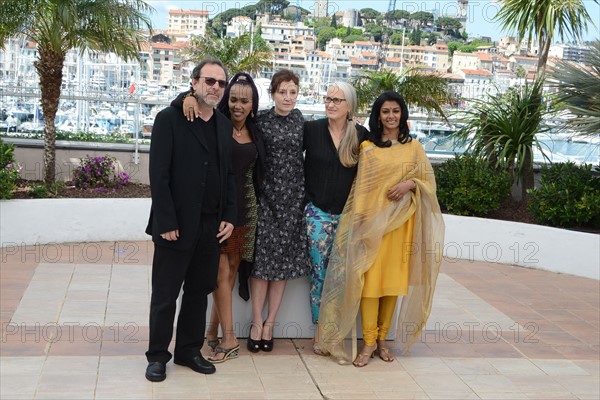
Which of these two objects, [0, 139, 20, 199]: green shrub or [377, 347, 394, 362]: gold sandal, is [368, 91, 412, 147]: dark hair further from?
[0, 139, 20, 199]: green shrub

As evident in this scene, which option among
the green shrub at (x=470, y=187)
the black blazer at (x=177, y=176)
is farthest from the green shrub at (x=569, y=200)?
the black blazer at (x=177, y=176)

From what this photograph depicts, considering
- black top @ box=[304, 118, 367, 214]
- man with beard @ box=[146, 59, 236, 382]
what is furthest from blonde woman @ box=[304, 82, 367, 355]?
man with beard @ box=[146, 59, 236, 382]

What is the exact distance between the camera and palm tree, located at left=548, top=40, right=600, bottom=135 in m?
9.22

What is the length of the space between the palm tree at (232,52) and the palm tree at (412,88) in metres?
3.34

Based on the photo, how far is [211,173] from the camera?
4.98 meters

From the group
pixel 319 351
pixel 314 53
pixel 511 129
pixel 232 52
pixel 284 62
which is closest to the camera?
pixel 319 351

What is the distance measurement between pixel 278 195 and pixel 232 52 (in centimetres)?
918

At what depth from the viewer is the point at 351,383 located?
17.2 feet

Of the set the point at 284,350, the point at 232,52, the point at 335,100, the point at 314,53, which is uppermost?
the point at 314,53

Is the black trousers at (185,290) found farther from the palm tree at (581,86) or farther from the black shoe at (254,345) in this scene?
the palm tree at (581,86)

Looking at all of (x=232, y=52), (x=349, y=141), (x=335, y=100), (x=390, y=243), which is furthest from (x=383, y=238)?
(x=232, y=52)

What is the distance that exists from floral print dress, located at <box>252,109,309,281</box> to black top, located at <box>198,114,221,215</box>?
571mm

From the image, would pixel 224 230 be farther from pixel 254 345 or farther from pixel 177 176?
pixel 254 345

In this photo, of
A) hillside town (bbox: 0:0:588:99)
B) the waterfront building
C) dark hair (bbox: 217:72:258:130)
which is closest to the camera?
dark hair (bbox: 217:72:258:130)
